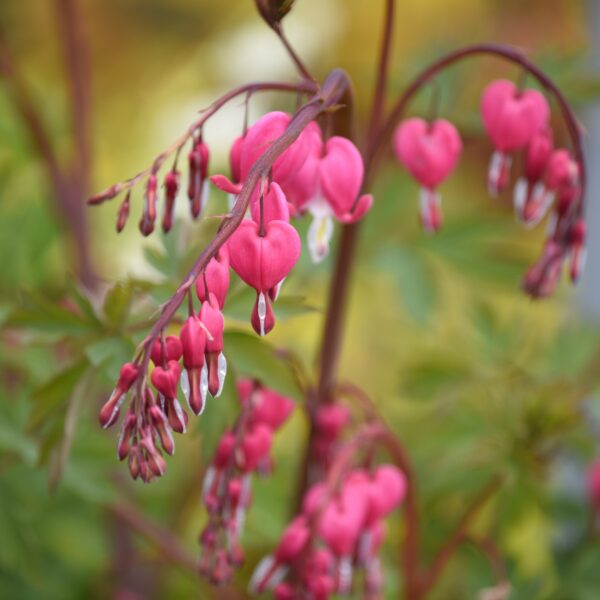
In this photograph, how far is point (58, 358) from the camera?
5.16 ft

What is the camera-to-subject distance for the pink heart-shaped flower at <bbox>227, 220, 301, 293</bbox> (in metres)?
0.70

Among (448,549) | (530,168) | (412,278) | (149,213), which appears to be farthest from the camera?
(412,278)

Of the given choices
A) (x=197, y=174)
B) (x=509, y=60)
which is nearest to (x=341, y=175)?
(x=197, y=174)

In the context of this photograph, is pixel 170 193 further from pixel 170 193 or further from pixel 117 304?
pixel 117 304

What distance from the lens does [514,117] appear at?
3.15ft

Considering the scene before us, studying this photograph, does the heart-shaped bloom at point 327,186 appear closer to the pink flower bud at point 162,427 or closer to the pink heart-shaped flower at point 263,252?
the pink heart-shaped flower at point 263,252

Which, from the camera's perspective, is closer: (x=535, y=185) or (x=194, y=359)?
(x=194, y=359)

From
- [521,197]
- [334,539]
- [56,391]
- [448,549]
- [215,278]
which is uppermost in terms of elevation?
[215,278]

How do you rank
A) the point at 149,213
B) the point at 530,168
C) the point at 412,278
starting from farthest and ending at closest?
the point at 412,278 → the point at 530,168 → the point at 149,213

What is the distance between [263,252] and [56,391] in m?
0.35

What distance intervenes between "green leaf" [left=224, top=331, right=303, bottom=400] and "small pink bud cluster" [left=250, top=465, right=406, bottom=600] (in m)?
A: 0.11

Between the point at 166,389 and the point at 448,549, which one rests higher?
the point at 166,389

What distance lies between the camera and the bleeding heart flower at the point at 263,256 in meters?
0.70

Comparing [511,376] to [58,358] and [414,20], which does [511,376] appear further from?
[414,20]
